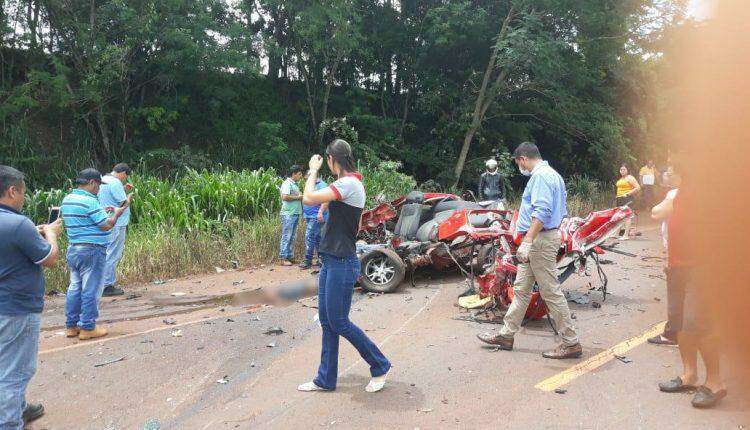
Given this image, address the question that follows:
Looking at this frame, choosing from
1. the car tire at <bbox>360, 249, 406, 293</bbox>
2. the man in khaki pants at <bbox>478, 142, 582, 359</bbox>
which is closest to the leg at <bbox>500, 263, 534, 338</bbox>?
the man in khaki pants at <bbox>478, 142, 582, 359</bbox>

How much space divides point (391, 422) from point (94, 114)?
56.0 ft

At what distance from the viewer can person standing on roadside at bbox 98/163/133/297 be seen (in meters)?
7.76

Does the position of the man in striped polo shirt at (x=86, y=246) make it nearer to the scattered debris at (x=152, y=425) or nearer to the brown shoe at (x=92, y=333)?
the brown shoe at (x=92, y=333)

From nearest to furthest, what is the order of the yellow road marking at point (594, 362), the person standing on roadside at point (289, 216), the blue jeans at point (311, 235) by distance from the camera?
the yellow road marking at point (594, 362) → the blue jeans at point (311, 235) → the person standing on roadside at point (289, 216)

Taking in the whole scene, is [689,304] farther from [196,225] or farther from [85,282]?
[196,225]

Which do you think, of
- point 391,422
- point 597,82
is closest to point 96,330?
point 391,422

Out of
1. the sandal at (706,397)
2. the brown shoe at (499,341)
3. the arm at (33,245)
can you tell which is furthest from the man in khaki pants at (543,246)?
the arm at (33,245)

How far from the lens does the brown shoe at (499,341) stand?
17.6 feet

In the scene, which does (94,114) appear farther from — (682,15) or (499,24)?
(682,15)

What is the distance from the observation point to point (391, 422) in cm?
398

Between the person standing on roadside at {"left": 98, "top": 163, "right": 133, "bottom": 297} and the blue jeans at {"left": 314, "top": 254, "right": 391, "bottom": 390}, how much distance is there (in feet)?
14.8

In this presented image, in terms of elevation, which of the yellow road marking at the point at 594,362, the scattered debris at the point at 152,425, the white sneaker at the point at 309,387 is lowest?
the scattered debris at the point at 152,425

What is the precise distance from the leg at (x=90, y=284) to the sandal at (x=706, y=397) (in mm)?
5676

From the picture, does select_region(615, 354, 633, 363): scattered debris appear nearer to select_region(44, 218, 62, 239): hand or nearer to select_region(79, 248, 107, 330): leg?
select_region(44, 218, 62, 239): hand
